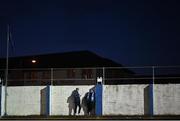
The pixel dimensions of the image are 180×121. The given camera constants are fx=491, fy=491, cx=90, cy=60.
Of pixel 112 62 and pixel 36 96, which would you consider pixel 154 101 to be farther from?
pixel 112 62

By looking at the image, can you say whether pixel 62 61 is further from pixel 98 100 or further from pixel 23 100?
pixel 98 100

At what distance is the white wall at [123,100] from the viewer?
34.7 metres

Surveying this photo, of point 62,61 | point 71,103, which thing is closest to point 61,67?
point 62,61

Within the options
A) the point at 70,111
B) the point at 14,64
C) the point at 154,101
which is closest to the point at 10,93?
the point at 70,111

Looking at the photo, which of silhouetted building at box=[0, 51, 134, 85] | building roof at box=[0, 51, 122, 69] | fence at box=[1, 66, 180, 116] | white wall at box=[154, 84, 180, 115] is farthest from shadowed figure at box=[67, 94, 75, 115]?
building roof at box=[0, 51, 122, 69]

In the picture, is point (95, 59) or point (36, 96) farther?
point (95, 59)

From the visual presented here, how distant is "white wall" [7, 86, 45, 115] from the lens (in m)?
36.4

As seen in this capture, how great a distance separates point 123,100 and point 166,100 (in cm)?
302

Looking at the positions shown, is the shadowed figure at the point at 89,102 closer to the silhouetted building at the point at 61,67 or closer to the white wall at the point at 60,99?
the white wall at the point at 60,99

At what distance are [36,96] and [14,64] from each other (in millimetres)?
20070

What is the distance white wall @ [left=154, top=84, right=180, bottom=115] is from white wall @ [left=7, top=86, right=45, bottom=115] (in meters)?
8.56

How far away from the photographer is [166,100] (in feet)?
113

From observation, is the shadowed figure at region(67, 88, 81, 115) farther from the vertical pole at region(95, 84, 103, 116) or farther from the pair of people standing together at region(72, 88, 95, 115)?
the vertical pole at region(95, 84, 103, 116)

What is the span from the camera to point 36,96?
1432 inches
